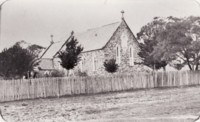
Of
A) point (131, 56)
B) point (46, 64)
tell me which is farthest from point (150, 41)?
point (46, 64)

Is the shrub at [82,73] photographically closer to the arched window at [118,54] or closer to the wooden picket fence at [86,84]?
the wooden picket fence at [86,84]

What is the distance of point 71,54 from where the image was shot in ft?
15.3

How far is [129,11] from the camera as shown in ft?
15.7

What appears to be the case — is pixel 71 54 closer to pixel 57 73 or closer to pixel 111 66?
pixel 57 73

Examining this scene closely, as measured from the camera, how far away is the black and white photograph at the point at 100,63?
4496mm

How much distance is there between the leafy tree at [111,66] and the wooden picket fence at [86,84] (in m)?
0.10

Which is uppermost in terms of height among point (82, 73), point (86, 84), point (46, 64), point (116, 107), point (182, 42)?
point (182, 42)

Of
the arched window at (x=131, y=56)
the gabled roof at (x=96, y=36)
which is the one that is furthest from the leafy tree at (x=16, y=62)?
the arched window at (x=131, y=56)

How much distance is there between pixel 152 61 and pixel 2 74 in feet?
6.72

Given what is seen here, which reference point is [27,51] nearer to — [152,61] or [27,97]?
[27,97]

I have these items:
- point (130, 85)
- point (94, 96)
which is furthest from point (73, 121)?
point (130, 85)

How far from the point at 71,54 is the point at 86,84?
18.2 inches

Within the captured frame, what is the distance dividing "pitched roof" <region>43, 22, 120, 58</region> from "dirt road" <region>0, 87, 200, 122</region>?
72 cm

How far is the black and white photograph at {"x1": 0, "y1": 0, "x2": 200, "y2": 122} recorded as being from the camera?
4496 millimetres
